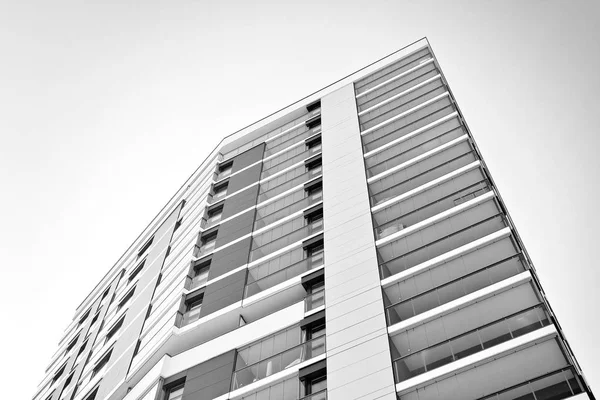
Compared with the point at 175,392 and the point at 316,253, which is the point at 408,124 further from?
the point at 175,392

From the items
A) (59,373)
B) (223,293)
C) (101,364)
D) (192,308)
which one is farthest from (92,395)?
(59,373)

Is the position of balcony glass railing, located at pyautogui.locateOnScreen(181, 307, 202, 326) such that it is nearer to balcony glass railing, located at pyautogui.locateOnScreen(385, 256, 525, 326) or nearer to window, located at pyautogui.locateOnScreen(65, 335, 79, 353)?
balcony glass railing, located at pyautogui.locateOnScreen(385, 256, 525, 326)

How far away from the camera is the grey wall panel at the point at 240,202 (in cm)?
4725

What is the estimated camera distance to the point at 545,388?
968 inches

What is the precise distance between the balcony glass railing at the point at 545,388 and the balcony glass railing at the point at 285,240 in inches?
714

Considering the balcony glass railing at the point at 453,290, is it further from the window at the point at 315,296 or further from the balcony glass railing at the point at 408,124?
the balcony glass railing at the point at 408,124

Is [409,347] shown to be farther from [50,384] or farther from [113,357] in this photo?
[50,384]

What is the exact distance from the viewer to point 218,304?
3941 centimetres

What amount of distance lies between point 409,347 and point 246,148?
30663 mm

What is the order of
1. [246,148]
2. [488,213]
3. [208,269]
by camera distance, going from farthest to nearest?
[246,148]
[208,269]
[488,213]

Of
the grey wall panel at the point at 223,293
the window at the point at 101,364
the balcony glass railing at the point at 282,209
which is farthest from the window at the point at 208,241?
the window at the point at 101,364

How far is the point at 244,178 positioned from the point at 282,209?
8040 mm

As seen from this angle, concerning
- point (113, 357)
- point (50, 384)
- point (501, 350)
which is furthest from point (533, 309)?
point (50, 384)

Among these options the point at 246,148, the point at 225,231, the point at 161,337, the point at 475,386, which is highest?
the point at 246,148
